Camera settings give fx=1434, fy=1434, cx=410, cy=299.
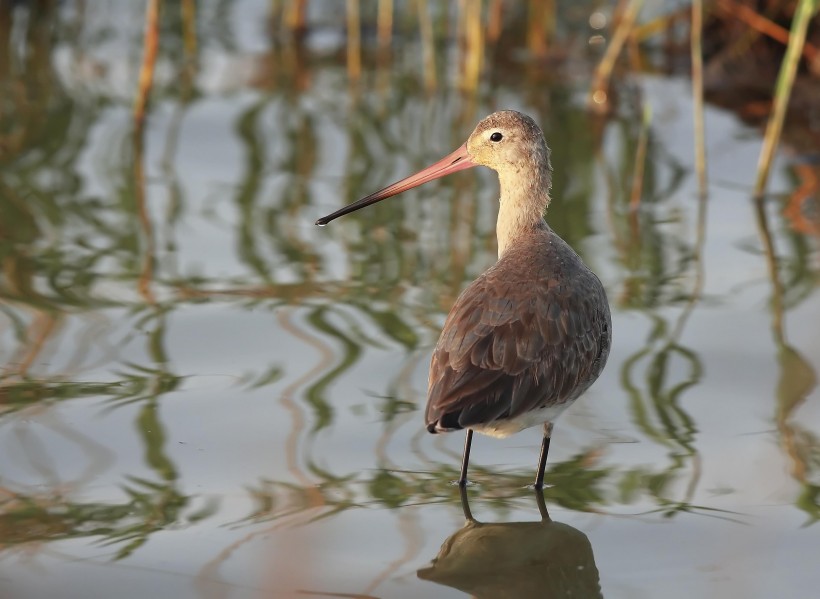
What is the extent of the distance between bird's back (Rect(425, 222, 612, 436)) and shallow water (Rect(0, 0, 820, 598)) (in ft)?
1.32

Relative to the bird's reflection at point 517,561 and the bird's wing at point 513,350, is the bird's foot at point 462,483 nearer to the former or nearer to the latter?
the bird's reflection at point 517,561

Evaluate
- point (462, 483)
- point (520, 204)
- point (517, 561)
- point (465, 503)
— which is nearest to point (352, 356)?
point (520, 204)

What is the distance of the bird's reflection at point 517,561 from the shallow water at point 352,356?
0.01 metres

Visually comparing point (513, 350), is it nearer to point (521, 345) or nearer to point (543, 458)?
point (521, 345)

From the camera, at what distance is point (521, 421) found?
15.6 feet

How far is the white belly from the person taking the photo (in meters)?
4.67

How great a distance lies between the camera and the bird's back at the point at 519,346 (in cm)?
455

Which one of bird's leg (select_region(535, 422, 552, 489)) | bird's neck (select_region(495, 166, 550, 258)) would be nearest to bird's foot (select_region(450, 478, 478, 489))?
bird's leg (select_region(535, 422, 552, 489))

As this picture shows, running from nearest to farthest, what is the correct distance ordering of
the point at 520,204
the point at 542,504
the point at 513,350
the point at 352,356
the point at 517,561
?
the point at 517,561 < the point at 513,350 < the point at 542,504 < the point at 520,204 < the point at 352,356

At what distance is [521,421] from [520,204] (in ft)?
3.85

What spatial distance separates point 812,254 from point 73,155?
422 centimetres

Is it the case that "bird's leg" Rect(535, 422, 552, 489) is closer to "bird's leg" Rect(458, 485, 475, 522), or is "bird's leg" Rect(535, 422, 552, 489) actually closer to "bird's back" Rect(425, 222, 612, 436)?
"bird's back" Rect(425, 222, 612, 436)

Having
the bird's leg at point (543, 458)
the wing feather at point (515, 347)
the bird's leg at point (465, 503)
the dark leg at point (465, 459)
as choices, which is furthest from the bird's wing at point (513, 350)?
the bird's leg at point (465, 503)

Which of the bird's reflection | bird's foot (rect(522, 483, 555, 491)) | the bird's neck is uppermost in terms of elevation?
the bird's neck
